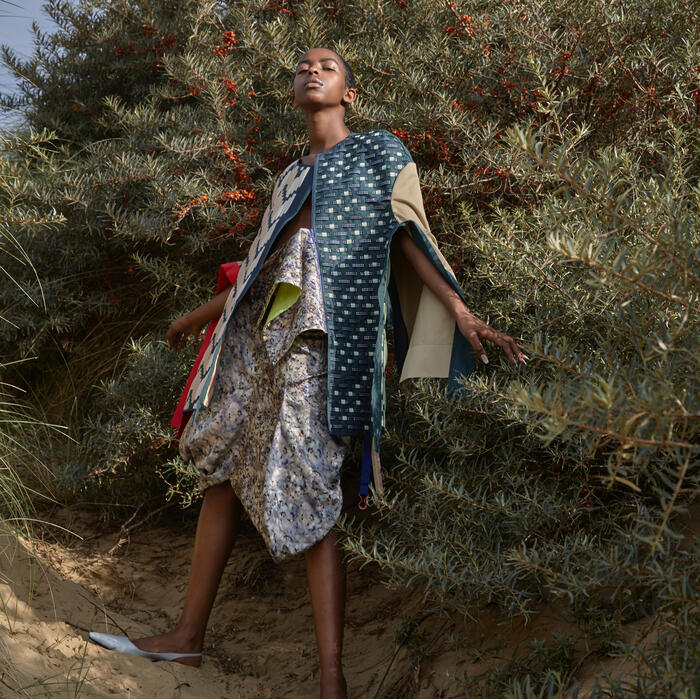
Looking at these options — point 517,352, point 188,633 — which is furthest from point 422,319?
point 188,633

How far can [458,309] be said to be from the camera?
219 cm

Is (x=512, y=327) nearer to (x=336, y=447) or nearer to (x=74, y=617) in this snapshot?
(x=336, y=447)

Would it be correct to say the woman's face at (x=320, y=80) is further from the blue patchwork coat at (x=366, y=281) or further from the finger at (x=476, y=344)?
the finger at (x=476, y=344)

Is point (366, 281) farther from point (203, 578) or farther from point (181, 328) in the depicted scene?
point (203, 578)

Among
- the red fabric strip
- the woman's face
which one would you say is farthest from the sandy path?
the woman's face

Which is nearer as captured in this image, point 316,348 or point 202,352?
point 316,348

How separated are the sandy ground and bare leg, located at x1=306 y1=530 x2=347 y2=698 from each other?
0.84 ft

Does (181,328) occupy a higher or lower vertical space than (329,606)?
higher

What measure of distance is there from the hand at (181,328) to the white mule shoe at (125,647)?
3.29 feet

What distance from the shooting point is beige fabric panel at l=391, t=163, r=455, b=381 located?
7.40 feet

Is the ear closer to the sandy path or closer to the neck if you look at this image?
the neck

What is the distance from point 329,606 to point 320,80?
5.43 feet

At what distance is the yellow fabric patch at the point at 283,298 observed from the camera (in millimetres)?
2330

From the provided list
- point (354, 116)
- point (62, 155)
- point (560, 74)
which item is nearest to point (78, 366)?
point (62, 155)
